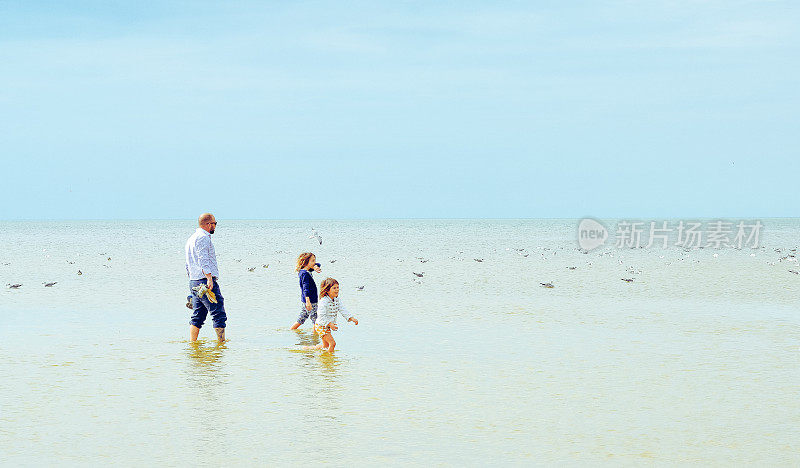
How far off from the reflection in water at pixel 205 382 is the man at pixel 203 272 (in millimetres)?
351

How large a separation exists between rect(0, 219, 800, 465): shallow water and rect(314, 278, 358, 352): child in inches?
11.5

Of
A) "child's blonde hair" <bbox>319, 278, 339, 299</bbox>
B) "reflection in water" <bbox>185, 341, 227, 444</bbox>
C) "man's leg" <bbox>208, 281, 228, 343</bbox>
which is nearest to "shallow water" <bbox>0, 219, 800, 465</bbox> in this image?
"reflection in water" <bbox>185, 341, 227, 444</bbox>

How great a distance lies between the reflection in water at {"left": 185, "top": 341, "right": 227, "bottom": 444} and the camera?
8078 millimetres

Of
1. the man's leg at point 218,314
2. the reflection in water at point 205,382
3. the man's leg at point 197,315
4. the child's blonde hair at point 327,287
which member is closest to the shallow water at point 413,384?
the reflection in water at point 205,382

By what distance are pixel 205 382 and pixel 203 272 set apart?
346 cm

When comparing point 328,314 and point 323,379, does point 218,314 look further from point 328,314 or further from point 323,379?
point 323,379

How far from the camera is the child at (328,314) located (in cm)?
1270

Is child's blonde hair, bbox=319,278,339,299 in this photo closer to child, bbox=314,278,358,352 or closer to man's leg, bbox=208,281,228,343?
child, bbox=314,278,358,352

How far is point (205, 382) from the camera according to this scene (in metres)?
10.4

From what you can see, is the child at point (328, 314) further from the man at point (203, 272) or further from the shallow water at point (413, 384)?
the man at point (203, 272)

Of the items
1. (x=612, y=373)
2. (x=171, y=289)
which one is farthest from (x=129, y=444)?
(x=171, y=289)

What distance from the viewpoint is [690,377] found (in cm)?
1069

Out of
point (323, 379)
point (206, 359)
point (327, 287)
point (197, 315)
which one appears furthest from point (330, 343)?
point (197, 315)

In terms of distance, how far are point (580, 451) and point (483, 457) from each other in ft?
2.97
